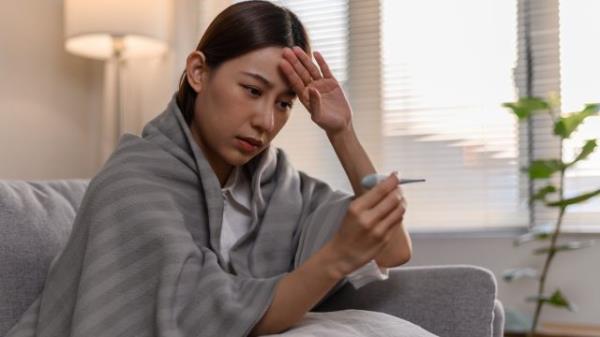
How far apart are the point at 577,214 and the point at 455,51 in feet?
2.24

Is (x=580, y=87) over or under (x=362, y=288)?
over

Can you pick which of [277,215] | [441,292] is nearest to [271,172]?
[277,215]

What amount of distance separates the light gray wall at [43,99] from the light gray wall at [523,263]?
143cm

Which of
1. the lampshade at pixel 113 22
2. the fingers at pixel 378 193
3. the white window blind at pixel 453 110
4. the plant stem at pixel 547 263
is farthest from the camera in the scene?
the lampshade at pixel 113 22

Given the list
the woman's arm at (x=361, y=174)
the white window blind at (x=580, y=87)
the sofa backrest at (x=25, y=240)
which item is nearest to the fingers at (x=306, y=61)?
the woman's arm at (x=361, y=174)

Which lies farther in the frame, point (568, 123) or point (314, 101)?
point (568, 123)

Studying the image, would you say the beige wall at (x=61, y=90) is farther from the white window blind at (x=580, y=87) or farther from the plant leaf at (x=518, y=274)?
the plant leaf at (x=518, y=274)

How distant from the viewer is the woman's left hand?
50.4 inches

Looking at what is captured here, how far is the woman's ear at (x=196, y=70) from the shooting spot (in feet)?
4.38

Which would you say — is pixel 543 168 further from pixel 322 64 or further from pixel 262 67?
pixel 262 67

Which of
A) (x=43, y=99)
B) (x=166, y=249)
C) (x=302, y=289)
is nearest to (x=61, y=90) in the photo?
(x=43, y=99)

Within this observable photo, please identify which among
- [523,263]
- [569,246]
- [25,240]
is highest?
[25,240]

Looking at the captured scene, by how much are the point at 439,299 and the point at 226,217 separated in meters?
0.40

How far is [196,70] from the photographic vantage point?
1.34 m
